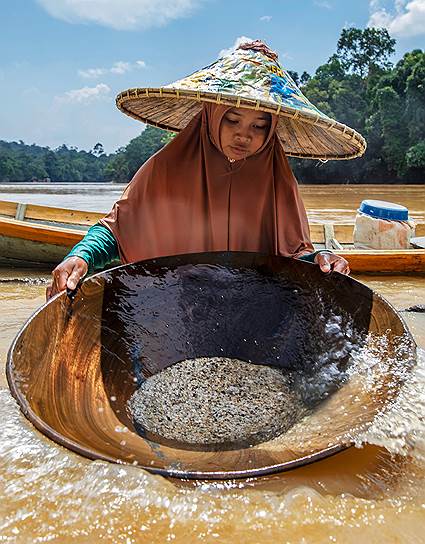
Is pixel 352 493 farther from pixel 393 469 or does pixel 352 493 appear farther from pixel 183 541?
pixel 183 541

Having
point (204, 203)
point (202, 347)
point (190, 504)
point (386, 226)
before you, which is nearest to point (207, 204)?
point (204, 203)

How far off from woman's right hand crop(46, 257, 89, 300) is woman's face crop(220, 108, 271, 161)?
25.6 inches

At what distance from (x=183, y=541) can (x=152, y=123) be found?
1571 millimetres

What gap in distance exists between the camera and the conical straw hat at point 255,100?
1.41m

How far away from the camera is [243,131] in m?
1.62

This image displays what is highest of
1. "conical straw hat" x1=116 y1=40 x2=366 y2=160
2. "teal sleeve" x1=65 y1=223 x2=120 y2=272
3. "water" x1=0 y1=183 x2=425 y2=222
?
"conical straw hat" x1=116 y1=40 x2=366 y2=160

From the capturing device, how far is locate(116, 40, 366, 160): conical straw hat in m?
1.41

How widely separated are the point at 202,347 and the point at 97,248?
0.48m

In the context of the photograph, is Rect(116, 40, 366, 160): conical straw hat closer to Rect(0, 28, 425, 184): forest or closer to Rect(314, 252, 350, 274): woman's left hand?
Rect(314, 252, 350, 274): woman's left hand

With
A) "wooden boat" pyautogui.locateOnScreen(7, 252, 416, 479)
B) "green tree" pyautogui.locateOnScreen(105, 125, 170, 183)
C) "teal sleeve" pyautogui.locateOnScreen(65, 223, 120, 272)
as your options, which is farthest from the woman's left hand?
"green tree" pyautogui.locateOnScreen(105, 125, 170, 183)

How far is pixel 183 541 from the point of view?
0.86 m

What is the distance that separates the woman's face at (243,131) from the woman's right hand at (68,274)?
2.14 feet

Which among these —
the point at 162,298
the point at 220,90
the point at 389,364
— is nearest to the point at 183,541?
the point at 389,364

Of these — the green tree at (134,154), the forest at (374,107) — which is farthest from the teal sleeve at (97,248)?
the green tree at (134,154)
